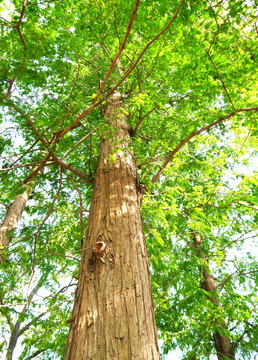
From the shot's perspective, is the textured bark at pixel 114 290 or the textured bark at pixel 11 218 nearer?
the textured bark at pixel 114 290

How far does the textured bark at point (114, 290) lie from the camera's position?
133 centimetres

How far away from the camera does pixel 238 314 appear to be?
395 centimetres

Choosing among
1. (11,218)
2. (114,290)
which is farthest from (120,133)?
(11,218)

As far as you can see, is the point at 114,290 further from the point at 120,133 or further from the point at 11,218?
the point at 11,218

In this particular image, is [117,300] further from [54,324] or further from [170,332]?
[170,332]

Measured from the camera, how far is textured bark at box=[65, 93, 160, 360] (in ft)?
4.38

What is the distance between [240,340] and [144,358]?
433cm

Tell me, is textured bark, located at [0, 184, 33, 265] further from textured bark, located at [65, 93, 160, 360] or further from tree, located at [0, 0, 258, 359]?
textured bark, located at [65, 93, 160, 360]

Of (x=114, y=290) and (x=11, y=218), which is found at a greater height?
(x=11, y=218)

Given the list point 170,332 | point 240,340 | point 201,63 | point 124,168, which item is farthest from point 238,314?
point 201,63

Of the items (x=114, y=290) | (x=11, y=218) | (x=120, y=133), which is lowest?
(x=114, y=290)

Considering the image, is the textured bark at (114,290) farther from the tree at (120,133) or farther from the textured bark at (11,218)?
the textured bark at (11,218)

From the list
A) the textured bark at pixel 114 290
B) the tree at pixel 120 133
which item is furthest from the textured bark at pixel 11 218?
the textured bark at pixel 114 290

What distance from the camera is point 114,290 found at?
157 centimetres
